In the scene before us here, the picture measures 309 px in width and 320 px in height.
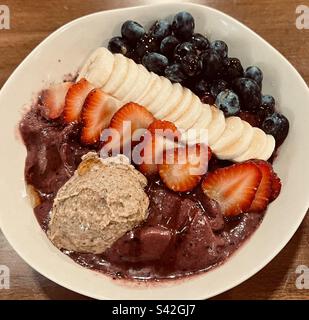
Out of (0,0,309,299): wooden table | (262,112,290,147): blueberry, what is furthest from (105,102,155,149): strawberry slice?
(0,0,309,299): wooden table

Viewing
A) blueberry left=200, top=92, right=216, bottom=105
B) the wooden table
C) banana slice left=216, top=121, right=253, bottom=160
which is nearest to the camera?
banana slice left=216, top=121, right=253, bottom=160

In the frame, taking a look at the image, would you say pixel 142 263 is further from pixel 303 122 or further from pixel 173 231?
pixel 303 122

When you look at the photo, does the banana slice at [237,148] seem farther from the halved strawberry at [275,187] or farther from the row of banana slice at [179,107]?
the halved strawberry at [275,187]

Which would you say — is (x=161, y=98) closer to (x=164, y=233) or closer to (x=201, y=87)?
(x=201, y=87)

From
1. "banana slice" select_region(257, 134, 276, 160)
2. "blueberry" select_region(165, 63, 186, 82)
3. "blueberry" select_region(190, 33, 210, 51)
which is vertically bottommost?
"banana slice" select_region(257, 134, 276, 160)

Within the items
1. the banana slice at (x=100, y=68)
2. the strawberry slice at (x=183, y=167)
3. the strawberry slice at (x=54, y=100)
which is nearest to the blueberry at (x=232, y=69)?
the strawberry slice at (x=183, y=167)

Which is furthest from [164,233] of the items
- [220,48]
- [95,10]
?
[95,10]

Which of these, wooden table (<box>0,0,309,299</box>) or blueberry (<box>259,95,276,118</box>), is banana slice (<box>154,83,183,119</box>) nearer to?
blueberry (<box>259,95,276,118</box>)
